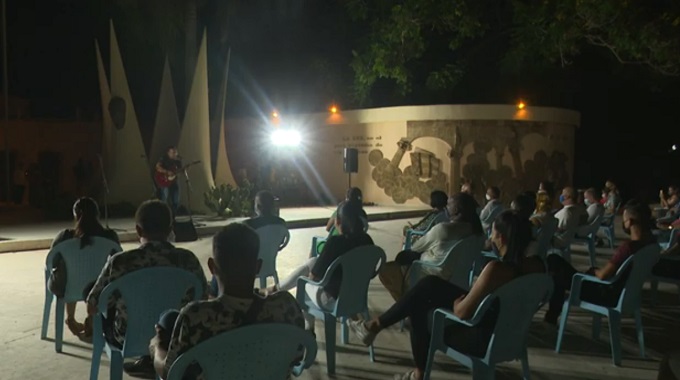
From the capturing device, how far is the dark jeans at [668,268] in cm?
555

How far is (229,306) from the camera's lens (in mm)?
2330

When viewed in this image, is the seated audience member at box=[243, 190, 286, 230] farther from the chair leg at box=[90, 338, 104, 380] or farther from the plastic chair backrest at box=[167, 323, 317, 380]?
the plastic chair backrest at box=[167, 323, 317, 380]

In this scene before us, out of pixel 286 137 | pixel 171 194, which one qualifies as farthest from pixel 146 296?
pixel 286 137

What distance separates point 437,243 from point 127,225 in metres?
9.09

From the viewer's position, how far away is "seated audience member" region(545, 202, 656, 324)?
4.54m

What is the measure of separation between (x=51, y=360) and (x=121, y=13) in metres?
16.1

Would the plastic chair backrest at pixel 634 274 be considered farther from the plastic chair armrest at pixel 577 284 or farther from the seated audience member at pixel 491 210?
the seated audience member at pixel 491 210

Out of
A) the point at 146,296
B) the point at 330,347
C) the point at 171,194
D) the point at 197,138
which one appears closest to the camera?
the point at 146,296

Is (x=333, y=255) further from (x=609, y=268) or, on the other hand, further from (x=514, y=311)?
(x=609, y=268)

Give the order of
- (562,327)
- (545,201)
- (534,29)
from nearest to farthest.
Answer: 1. (562,327)
2. (545,201)
3. (534,29)

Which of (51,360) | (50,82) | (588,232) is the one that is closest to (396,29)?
(588,232)

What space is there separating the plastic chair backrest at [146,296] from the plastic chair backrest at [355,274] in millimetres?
1246

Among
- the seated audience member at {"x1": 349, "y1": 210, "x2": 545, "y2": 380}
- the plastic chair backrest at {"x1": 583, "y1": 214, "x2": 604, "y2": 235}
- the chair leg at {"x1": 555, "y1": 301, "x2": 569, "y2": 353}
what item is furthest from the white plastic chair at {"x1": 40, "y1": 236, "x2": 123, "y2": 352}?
the plastic chair backrest at {"x1": 583, "y1": 214, "x2": 604, "y2": 235}

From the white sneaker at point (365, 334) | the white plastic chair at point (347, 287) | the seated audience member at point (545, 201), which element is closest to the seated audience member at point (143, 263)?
the white plastic chair at point (347, 287)
